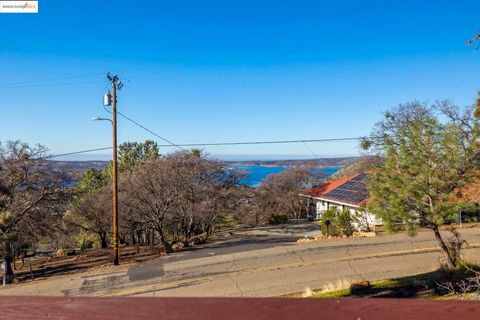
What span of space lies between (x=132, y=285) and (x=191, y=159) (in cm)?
1502

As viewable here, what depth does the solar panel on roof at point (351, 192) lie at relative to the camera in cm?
3034

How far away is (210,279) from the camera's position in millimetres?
15578

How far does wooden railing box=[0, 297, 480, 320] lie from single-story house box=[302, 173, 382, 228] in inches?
1009

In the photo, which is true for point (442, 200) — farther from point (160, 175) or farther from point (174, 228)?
point (174, 228)

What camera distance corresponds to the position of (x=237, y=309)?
1341 mm

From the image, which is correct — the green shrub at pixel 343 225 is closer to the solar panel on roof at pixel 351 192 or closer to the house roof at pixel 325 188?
the solar panel on roof at pixel 351 192

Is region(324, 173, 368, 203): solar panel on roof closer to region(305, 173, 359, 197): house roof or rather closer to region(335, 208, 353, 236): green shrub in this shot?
region(305, 173, 359, 197): house roof

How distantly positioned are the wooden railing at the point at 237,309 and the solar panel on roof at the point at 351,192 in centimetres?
2901

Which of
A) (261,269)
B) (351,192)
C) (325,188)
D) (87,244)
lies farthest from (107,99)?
(325,188)

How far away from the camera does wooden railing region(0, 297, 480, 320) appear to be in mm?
1265

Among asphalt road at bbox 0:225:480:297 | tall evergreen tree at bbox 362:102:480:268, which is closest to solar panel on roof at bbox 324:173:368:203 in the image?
asphalt road at bbox 0:225:480:297

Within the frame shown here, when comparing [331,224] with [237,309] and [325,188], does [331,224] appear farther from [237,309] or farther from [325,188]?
[237,309]

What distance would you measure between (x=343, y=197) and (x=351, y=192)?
0.86 m

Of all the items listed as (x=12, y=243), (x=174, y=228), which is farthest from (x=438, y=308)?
(x=174, y=228)
